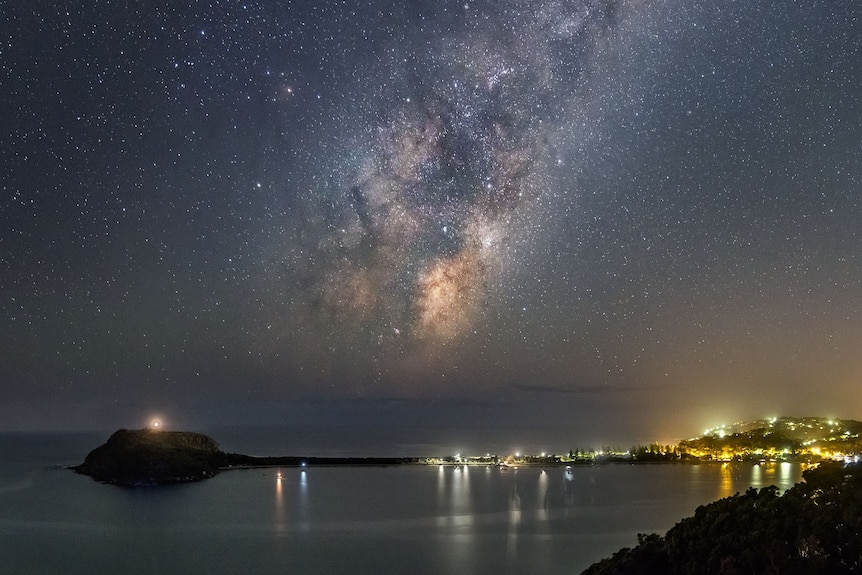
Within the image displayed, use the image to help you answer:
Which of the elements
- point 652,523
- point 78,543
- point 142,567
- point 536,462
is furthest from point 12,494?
point 536,462

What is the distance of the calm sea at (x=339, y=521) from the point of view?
31.6 m

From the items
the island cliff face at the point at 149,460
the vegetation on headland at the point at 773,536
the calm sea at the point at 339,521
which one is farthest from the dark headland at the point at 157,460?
the vegetation on headland at the point at 773,536

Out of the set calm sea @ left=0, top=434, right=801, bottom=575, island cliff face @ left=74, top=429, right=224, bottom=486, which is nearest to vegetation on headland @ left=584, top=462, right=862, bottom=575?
calm sea @ left=0, top=434, right=801, bottom=575

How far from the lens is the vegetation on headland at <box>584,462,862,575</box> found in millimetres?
13094

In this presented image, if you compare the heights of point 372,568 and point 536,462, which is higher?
point 372,568

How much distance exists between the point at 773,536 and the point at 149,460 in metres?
57.7

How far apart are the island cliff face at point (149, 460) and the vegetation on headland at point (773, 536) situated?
169ft

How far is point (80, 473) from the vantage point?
66.0 meters

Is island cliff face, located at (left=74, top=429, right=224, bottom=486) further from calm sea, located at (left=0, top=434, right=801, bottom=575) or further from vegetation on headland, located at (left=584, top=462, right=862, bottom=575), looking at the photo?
vegetation on headland, located at (left=584, top=462, right=862, bottom=575)

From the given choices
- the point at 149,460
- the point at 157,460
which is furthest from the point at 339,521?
the point at 149,460

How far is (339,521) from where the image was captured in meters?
41.9

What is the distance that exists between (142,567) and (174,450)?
3638 cm

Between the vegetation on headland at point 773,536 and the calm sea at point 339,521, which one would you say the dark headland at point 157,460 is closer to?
the calm sea at point 339,521

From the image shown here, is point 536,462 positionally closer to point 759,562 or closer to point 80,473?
point 80,473
